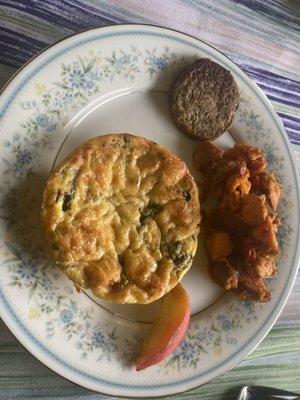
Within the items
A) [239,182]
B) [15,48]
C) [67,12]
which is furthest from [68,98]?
[239,182]

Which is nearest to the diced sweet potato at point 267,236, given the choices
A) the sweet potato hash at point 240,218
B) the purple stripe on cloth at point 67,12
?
the sweet potato hash at point 240,218

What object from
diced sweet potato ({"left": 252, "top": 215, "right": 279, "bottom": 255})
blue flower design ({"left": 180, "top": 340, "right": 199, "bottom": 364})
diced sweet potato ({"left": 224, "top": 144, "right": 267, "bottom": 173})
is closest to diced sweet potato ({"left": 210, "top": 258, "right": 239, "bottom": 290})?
diced sweet potato ({"left": 252, "top": 215, "right": 279, "bottom": 255})

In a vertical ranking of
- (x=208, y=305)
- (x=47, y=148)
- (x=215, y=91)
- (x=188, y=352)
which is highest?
(x=215, y=91)

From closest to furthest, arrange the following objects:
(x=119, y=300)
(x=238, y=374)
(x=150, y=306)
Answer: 1. (x=119, y=300)
2. (x=150, y=306)
3. (x=238, y=374)

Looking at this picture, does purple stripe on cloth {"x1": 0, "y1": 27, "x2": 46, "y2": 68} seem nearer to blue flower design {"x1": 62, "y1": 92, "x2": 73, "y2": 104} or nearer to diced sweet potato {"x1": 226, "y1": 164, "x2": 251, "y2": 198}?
blue flower design {"x1": 62, "y1": 92, "x2": 73, "y2": 104}

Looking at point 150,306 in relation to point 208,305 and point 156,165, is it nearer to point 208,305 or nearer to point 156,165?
point 208,305

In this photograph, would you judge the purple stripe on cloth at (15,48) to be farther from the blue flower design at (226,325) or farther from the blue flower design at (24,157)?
the blue flower design at (226,325)

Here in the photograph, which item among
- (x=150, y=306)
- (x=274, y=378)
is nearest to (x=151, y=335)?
(x=150, y=306)
